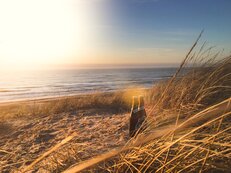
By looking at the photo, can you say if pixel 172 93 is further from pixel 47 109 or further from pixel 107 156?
pixel 47 109

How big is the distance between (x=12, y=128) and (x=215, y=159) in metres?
6.54

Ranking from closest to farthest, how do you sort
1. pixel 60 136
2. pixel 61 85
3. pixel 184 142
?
pixel 184 142
pixel 60 136
pixel 61 85

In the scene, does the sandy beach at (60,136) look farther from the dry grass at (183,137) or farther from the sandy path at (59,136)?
the dry grass at (183,137)

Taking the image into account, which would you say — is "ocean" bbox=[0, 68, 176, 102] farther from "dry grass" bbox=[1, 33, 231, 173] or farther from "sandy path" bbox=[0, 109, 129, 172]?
"sandy path" bbox=[0, 109, 129, 172]

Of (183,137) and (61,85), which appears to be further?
(61,85)

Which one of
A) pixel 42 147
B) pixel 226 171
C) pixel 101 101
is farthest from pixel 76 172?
pixel 101 101

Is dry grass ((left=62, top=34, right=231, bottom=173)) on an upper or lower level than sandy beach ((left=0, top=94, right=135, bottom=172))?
upper

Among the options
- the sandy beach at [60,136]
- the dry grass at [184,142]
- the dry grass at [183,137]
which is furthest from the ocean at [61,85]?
the sandy beach at [60,136]

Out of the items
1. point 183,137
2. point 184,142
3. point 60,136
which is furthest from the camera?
point 60,136

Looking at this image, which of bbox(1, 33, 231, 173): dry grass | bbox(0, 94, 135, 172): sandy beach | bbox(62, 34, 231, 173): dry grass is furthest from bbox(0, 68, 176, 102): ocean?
bbox(0, 94, 135, 172): sandy beach

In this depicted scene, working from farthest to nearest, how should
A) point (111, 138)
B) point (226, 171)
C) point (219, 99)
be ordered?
point (111, 138) → point (219, 99) → point (226, 171)

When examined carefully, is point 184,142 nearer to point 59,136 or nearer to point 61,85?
point 59,136

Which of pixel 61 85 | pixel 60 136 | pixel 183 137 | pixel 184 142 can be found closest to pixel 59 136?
pixel 60 136

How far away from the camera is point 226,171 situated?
1.27 metres
